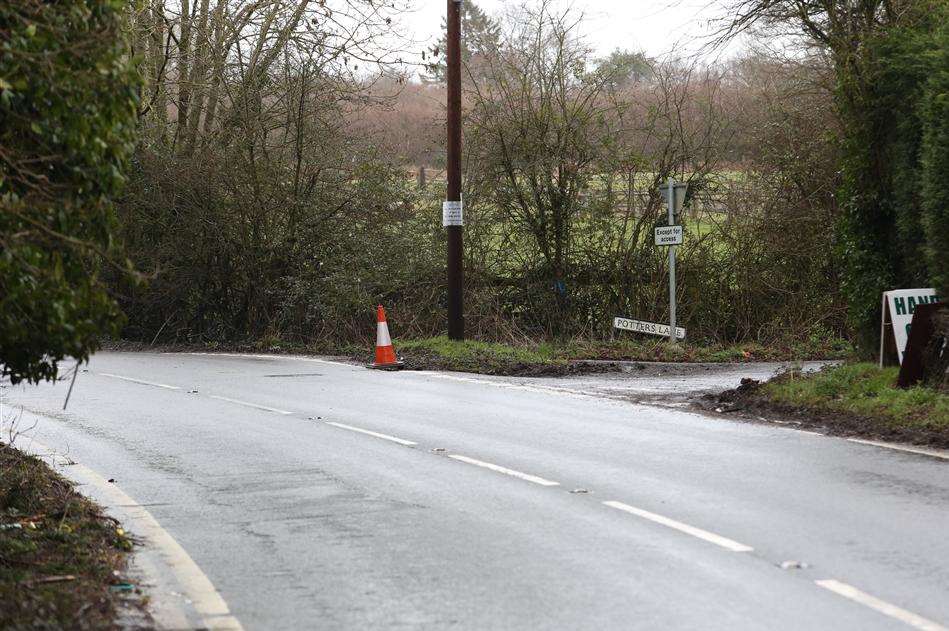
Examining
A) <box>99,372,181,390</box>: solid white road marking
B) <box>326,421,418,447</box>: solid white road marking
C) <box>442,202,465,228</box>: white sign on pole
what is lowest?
<box>326,421,418,447</box>: solid white road marking

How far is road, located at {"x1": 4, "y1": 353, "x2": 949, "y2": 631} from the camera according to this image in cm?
630

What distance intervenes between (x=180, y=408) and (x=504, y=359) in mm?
6796

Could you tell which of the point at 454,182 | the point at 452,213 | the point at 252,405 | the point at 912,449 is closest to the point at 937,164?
the point at 912,449

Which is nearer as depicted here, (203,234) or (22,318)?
(22,318)

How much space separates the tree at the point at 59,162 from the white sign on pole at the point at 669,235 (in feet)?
51.3

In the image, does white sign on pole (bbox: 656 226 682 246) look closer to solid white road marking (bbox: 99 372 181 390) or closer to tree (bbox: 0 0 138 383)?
solid white road marking (bbox: 99 372 181 390)

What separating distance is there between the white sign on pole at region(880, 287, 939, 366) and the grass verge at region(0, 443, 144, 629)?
9.03m

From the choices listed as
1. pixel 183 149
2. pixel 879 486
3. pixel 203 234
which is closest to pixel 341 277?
pixel 203 234

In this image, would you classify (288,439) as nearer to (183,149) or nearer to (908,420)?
(908,420)

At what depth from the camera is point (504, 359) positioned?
20.5 meters

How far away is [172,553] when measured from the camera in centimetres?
766

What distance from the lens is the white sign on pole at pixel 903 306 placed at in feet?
45.1

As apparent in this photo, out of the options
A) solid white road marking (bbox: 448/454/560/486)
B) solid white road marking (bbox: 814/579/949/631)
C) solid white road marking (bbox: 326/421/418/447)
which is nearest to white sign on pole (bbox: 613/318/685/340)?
solid white road marking (bbox: 326/421/418/447)

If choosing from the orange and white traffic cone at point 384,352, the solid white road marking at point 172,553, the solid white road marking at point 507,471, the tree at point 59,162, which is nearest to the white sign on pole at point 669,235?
the orange and white traffic cone at point 384,352
